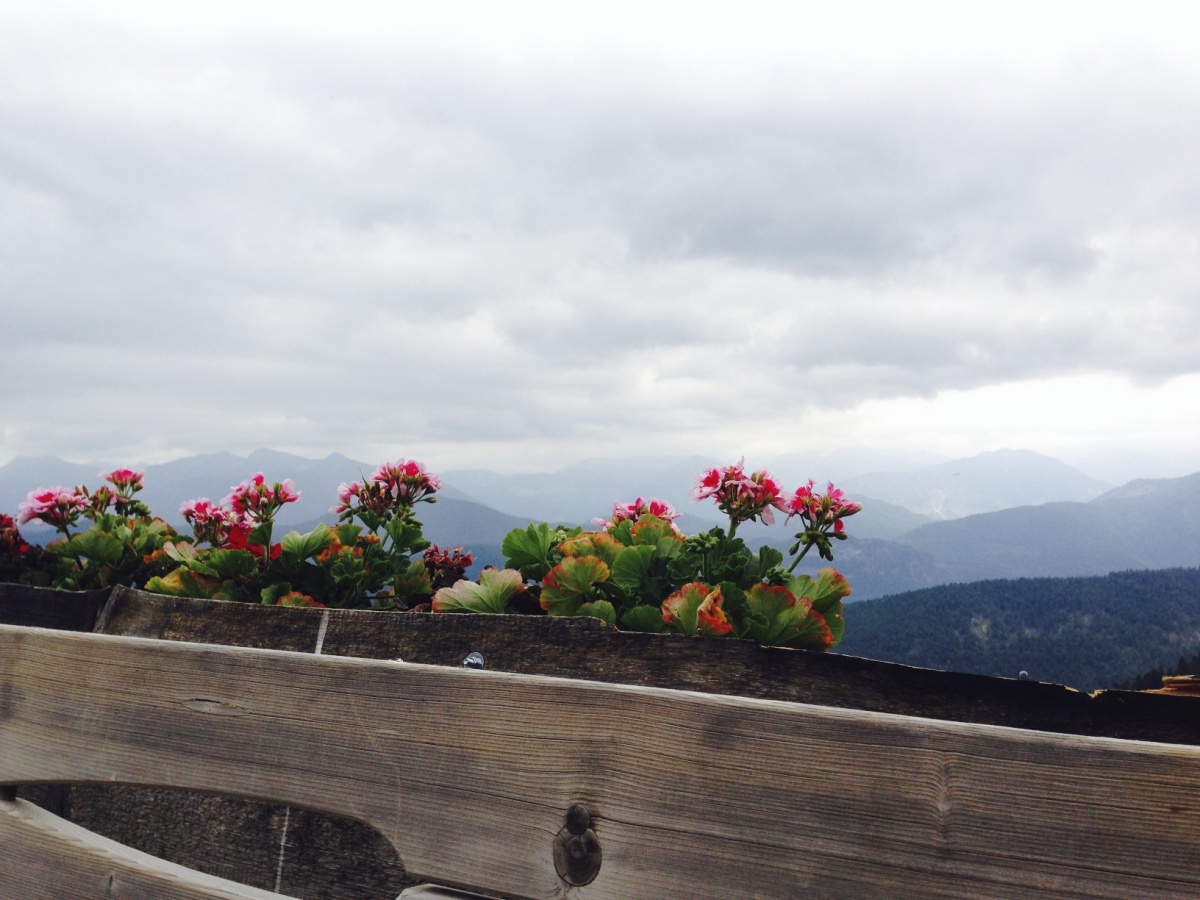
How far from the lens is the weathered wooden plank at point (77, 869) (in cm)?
146

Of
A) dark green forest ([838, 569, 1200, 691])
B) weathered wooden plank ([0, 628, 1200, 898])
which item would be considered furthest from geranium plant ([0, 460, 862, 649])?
dark green forest ([838, 569, 1200, 691])

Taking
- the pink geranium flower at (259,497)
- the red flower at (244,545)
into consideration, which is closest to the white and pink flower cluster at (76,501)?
the pink geranium flower at (259,497)

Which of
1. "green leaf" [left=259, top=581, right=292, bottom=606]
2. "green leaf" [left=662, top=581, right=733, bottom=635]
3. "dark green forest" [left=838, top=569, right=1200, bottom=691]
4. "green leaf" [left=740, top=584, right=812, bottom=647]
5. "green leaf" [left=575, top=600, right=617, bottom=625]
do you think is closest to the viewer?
"green leaf" [left=662, top=581, right=733, bottom=635]

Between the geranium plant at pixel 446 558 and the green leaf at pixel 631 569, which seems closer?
the geranium plant at pixel 446 558

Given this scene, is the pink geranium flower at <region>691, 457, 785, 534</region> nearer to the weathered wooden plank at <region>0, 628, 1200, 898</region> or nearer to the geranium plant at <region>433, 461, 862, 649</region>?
the geranium plant at <region>433, 461, 862, 649</region>

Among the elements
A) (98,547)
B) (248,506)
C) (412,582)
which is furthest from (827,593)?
Answer: (98,547)

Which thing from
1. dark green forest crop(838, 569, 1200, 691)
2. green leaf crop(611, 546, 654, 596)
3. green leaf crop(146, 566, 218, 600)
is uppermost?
green leaf crop(611, 546, 654, 596)

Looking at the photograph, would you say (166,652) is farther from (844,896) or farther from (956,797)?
(956,797)

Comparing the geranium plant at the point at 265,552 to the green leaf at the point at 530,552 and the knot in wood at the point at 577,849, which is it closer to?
the green leaf at the point at 530,552

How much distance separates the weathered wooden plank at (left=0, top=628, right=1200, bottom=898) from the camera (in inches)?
37.0

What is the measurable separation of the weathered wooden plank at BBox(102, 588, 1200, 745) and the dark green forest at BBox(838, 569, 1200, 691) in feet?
294

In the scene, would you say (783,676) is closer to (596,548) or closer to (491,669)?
(491,669)

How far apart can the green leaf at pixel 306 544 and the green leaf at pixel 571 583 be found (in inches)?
50.4

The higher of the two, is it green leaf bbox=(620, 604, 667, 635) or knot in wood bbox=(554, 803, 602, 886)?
green leaf bbox=(620, 604, 667, 635)
